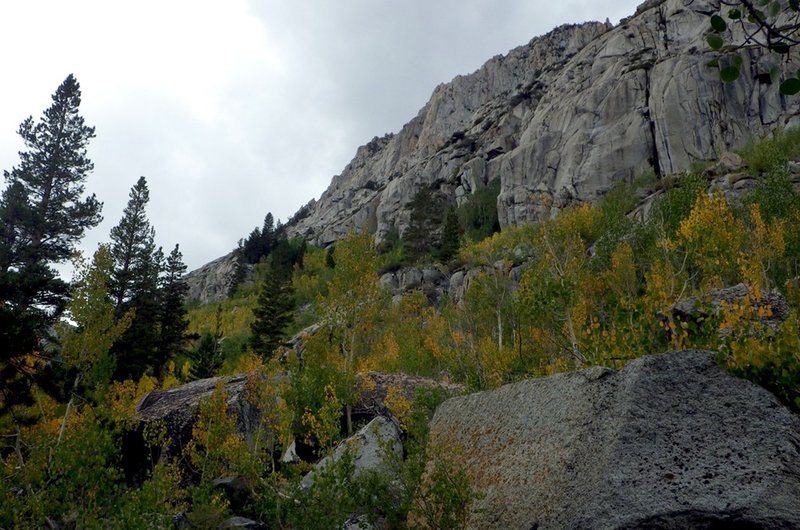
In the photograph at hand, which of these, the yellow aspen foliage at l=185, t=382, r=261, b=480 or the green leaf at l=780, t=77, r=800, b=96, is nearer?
Result: the green leaf at l=780, t=77, r=800, b=96

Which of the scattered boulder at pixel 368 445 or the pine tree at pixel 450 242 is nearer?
the scattered boulder at pixel 368 445

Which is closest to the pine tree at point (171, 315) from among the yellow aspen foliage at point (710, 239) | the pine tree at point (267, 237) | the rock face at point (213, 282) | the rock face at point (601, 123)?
the rock face at point (601, 123)

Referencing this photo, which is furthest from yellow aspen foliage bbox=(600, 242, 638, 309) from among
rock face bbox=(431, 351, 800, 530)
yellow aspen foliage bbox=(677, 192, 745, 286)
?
rock face bbox=(431, 351, 800, 530)

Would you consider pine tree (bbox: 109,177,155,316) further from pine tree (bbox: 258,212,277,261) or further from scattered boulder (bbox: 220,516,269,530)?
pine tree (bbox: 258,212,277,261)

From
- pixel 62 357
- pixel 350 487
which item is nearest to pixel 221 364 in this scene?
pixel 62 357

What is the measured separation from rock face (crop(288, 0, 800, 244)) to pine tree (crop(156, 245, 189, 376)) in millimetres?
16100

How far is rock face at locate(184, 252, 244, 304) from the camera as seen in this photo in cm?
8400

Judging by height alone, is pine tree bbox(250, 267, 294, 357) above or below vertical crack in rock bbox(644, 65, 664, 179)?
below

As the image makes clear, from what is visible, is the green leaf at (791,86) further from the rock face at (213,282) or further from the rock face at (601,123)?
the rock face at (213,282)

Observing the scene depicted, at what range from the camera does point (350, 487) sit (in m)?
6.27

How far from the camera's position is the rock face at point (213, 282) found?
84000 millimetres

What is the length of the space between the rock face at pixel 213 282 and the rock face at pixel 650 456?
76.2 metres

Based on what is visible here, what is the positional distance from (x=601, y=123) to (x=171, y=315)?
4789cm

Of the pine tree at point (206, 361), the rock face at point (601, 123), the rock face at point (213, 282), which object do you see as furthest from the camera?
the rock face at point (213, 282)
